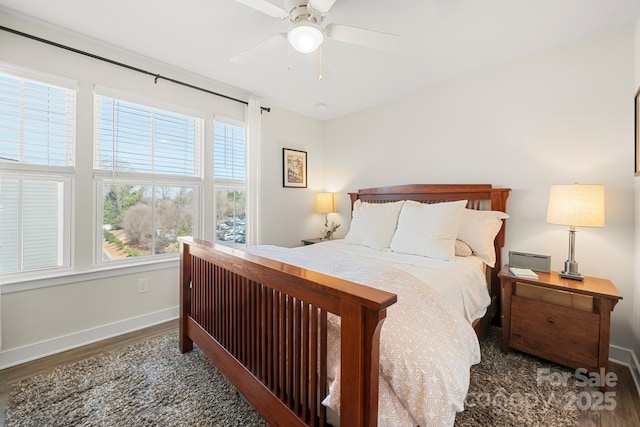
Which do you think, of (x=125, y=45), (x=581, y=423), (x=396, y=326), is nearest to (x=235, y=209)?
(x=125, y=45)

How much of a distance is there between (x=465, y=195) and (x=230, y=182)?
8.62ft

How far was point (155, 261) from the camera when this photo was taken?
267 cm

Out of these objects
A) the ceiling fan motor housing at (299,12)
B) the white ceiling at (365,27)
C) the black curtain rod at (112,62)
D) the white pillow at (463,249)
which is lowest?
the white pillow at (463,249)

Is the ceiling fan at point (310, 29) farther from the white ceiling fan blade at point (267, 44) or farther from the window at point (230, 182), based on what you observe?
the window at point (230, 182)

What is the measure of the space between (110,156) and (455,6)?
2973 millimetres

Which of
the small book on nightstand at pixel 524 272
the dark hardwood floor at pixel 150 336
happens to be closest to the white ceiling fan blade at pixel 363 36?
the small book on nightstand at pixel 524 272

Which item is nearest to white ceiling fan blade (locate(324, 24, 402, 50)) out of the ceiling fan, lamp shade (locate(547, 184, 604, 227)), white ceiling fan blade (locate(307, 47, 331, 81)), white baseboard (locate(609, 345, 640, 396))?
the ceiling fan

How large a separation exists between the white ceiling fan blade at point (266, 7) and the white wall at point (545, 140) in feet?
7.05

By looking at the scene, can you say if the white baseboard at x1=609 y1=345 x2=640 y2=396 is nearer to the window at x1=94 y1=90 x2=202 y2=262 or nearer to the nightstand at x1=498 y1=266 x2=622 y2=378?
the nightstand at x1=498 y1=266 x2=622 y2=378

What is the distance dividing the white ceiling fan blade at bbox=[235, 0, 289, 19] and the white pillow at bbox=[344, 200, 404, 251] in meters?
1.87

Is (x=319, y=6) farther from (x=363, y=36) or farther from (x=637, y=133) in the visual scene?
(x=637, y=133)

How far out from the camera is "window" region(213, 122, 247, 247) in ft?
10.3

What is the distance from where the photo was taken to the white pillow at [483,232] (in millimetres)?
2350

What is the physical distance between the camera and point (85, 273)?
2260 mm
